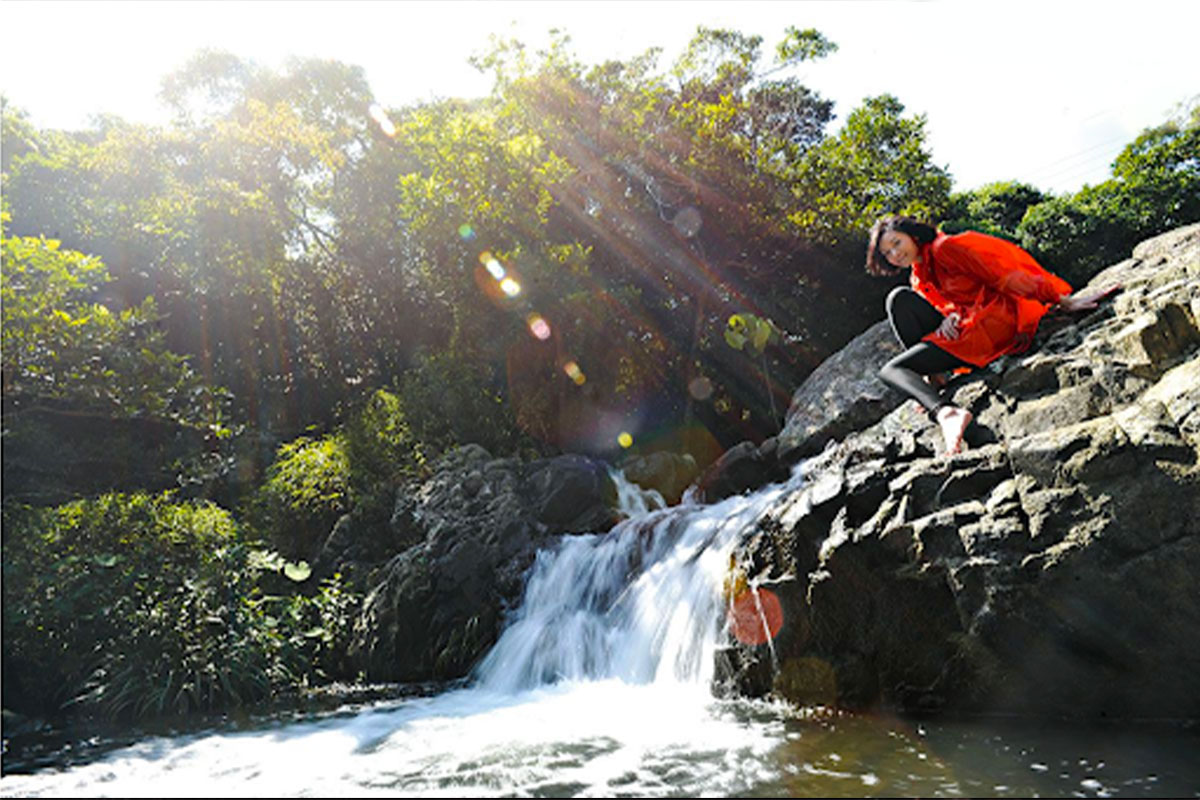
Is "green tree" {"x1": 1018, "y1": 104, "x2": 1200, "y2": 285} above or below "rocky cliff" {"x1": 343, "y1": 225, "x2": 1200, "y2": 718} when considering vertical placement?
above

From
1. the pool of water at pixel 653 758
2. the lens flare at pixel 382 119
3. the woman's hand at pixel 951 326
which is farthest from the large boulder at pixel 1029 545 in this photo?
the lens flare at pixel 382 119

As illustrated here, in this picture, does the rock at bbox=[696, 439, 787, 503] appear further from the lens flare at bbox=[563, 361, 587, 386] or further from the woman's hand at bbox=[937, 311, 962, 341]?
the woman's hand at bbox=[937, 311, 962, 341]

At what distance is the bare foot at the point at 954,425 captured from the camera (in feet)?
14.8

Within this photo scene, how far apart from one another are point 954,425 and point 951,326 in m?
0.86

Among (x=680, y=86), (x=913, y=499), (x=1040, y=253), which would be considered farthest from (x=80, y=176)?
(x=1040, y=253)

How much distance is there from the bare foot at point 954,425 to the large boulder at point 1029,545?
9 cm

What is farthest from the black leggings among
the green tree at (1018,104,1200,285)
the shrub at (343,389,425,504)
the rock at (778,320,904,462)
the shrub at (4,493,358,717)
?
the green tree at (1018,104,1200,285)

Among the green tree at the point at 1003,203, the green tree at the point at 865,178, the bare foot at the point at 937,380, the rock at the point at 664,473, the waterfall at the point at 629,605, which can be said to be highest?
the green tree at the point at 1003,203

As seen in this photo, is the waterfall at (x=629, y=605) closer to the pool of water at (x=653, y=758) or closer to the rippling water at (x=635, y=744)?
the rippling water at (x=635, y=744)

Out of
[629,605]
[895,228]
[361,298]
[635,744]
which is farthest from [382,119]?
[635,744]

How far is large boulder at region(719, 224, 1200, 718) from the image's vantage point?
145 inches

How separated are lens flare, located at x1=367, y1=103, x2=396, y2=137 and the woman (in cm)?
1834

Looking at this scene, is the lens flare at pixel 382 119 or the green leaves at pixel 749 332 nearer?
the green leaves at pixel 749 332

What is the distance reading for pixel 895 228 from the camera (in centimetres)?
510
